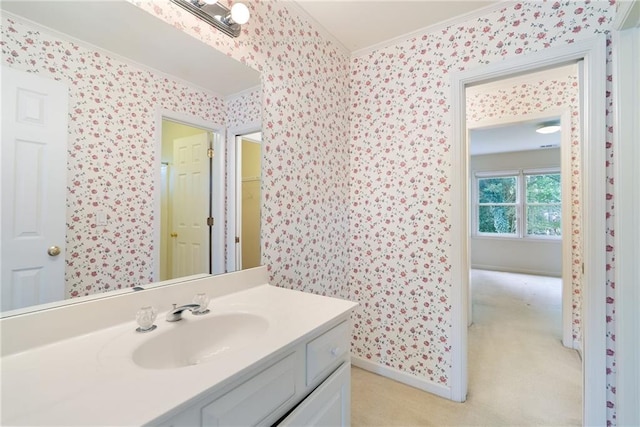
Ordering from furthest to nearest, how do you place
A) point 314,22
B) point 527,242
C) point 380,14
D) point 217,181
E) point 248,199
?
point 527,242, point 314,22, point 380,14, point 248,199, point 217,181

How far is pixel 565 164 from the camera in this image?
252 centimetres

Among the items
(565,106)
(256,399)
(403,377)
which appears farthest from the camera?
(565,106)

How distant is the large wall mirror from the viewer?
2.47 ft

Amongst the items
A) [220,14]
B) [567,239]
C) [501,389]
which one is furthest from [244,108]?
[567,239]

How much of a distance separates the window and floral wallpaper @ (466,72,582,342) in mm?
3245

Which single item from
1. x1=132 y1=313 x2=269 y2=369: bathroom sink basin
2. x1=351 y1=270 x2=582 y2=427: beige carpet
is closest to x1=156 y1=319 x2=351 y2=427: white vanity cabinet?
x1=132 y1=313 x2=269 y2=369: bathroom sink basin

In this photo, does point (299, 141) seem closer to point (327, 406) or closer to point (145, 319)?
point (145, 319)

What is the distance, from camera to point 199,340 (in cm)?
99

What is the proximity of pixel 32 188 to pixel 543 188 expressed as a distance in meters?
6.73

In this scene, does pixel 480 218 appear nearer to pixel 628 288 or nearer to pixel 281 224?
pixel 628 288

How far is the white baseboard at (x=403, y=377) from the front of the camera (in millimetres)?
1767

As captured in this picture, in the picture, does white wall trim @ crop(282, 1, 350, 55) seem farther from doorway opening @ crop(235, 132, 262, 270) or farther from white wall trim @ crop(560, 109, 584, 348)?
white wall trim @ crop(560, 109, 584, 348)

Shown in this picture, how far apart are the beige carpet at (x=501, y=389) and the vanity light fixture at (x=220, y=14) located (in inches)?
83.8

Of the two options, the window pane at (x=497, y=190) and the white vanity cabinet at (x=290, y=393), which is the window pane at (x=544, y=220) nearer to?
the window pane at (x=497, y=190)
